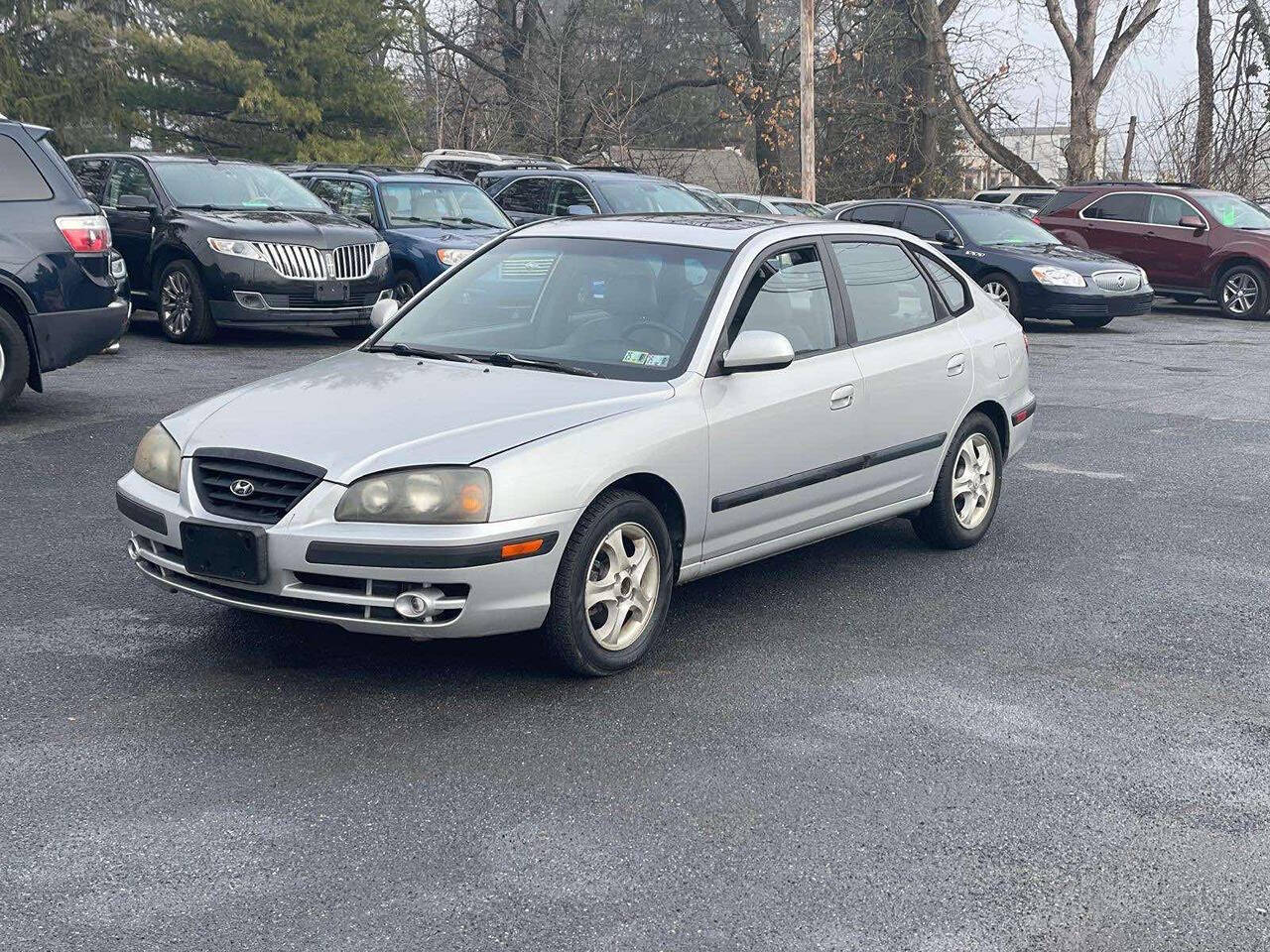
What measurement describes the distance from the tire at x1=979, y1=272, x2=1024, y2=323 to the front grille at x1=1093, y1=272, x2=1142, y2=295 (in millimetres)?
908

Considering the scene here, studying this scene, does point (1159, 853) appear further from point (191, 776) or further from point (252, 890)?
point (191, 776)

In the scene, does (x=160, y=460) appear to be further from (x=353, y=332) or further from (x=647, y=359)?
(x=353, y=332)

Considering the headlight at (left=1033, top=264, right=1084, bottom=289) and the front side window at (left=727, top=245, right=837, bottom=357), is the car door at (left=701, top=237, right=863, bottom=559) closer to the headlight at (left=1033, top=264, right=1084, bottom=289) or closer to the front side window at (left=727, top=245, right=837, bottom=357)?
the front side window at (left=727, top=245, right=837, bottom=357)

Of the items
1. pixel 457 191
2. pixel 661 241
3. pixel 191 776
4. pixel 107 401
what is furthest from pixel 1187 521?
pixel 457 191

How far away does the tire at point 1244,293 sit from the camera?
20.1 metres

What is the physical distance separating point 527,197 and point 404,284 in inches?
138

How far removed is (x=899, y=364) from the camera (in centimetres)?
646

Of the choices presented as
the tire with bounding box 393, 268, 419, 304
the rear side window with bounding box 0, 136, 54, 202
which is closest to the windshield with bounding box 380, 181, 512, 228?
the tire with bounding box 393, 268, 419, 304

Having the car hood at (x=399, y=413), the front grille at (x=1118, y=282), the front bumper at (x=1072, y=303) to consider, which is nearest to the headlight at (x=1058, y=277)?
the front bumper at (x=1072, y=303)

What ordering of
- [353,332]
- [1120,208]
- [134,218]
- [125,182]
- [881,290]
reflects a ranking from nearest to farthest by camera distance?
1. [881,290]
2. [134,218]
3. [125,182]
4. [353,332]
5. [1120,208]

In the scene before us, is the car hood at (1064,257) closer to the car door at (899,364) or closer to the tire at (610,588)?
the car door at (899,364)

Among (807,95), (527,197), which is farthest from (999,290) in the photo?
(807,95)

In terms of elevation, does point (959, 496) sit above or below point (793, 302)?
below

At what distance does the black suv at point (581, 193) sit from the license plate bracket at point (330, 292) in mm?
3107
